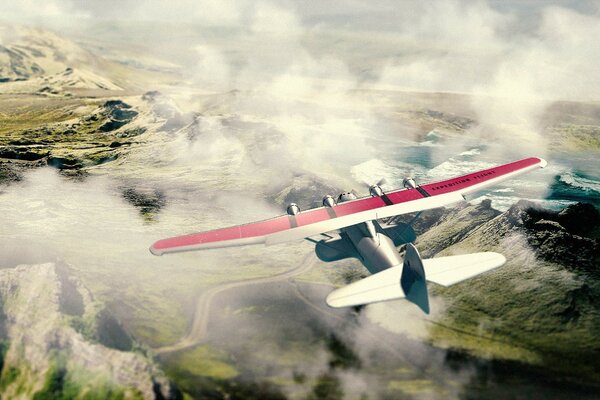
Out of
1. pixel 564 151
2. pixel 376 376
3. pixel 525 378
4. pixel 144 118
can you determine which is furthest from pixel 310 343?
pixel 144 118

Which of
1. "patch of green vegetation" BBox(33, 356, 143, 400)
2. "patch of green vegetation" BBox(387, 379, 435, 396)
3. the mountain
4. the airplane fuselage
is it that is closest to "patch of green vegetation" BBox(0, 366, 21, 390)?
"patch of green vegetation" BBox(33, 356, 143, 400)

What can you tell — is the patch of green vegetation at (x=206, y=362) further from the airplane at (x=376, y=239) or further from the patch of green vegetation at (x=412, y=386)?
the patch of green vegetation at (x=412, y=386)

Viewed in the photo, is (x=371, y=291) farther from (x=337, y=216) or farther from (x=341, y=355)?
(x=341, y=355)

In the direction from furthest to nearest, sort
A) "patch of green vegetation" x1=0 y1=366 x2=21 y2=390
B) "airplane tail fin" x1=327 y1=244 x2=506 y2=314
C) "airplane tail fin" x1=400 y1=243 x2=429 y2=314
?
"patch of green vegetation" x1=0 y1=366 x2=21 y2=390
"airplane tail fin" x1=400 y1=243 x2=429 y2=314
"airplane tail fin" x1=327 y1=244 x2=506 y2=314

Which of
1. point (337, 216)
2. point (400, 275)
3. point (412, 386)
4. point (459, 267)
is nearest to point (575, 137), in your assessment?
point (337, 216)

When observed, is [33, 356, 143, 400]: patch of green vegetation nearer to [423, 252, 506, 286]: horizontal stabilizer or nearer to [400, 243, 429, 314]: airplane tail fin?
[400, 243, 429, 314]: airplane tail fin

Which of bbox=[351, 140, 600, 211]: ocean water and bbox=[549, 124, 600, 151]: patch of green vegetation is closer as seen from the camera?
bbox=[351, 140, 600, 211]: ocean water

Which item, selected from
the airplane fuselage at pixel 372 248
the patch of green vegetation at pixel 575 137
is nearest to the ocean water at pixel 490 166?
the patch of green vegetation at pixel 575 137

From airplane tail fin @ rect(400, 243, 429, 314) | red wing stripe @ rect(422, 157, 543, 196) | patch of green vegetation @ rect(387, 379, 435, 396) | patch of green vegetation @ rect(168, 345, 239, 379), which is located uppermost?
red wing stripe @ rect(422, 157, 543, 196)
